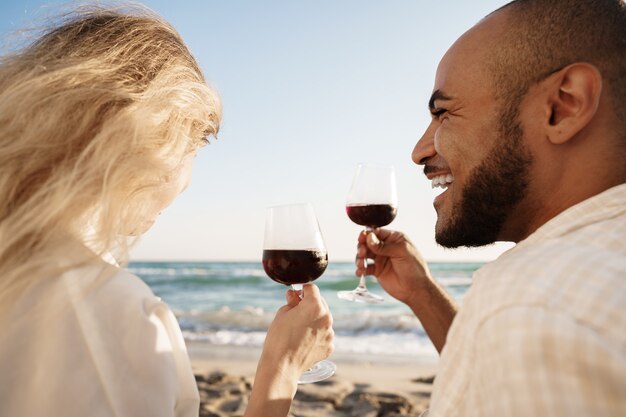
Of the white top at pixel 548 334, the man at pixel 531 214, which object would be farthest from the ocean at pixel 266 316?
the white top at pixel 548 334

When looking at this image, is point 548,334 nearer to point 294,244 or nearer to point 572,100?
point 572,100

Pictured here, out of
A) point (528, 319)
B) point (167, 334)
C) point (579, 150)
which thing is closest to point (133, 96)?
point (167, 334)

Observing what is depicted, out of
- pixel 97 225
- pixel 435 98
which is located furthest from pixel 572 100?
pixel 97 225

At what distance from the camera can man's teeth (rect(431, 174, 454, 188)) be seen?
251cm

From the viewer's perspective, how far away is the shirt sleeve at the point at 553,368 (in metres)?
0.98

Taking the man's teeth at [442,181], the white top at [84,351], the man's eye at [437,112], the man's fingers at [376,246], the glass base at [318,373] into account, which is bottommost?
the glass base at [318,373]

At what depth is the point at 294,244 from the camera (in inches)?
105

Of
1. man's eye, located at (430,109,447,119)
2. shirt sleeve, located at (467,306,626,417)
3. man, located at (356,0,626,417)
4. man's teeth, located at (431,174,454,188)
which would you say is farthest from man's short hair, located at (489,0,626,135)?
shirt sleeve, located at (467,306,626,417)

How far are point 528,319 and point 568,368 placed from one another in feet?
0.37

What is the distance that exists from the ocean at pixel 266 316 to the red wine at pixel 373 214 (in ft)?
16.2

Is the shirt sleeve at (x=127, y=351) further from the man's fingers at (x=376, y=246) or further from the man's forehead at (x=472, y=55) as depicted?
the man's fingers at (x=376, y=246)

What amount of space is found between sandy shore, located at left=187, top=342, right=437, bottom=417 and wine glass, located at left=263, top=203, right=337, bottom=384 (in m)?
2.72

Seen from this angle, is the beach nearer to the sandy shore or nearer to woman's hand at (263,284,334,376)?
the sandy shore

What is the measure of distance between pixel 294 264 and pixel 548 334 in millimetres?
1780
